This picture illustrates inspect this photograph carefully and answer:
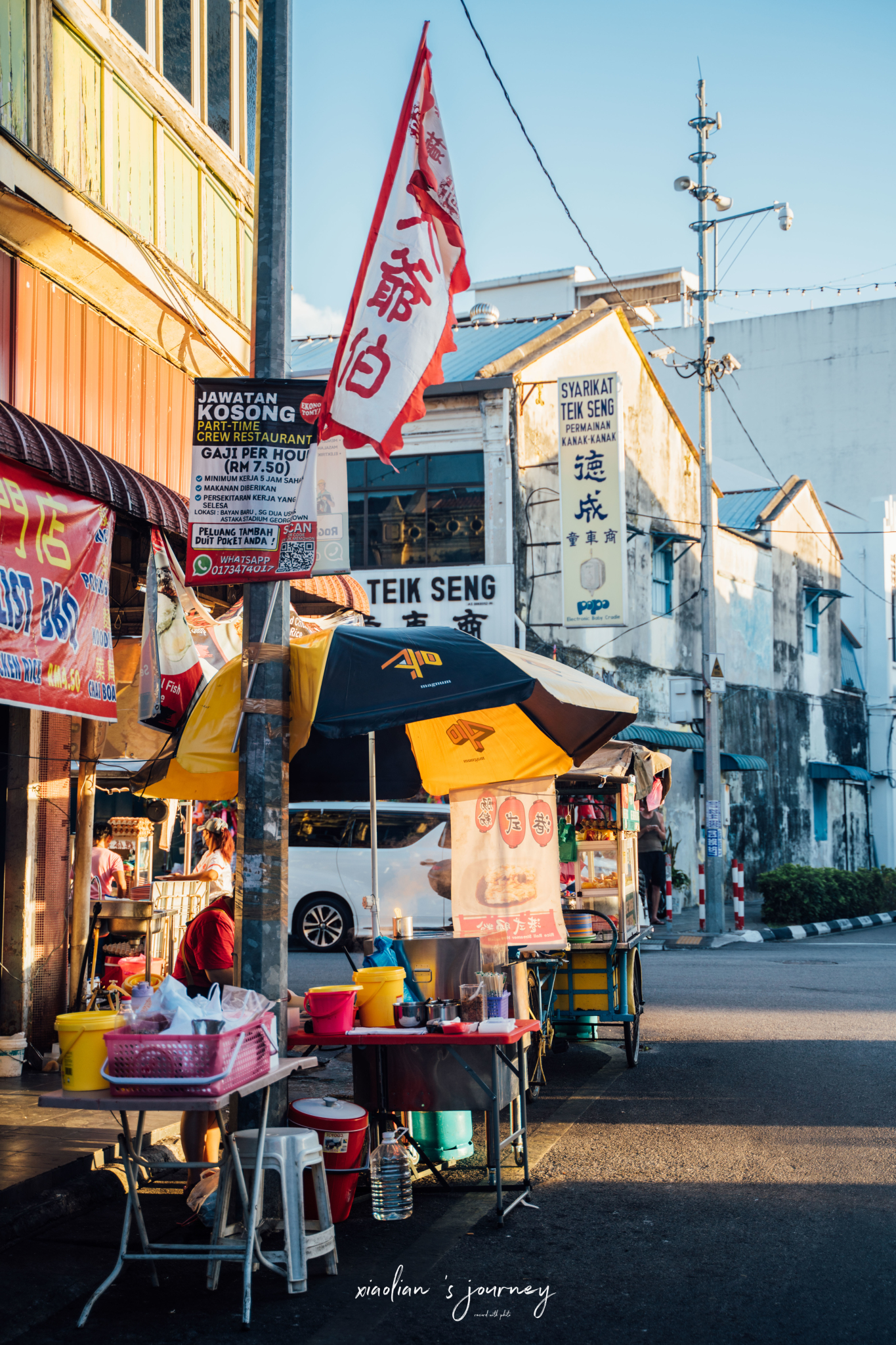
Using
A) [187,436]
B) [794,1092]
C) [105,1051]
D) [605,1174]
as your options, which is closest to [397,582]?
[187,436]

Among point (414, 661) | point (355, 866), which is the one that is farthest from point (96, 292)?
point (355, 866)

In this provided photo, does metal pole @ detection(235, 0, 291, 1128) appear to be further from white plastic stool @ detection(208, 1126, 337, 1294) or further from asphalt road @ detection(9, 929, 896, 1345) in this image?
asphalt road @ detection(9, 929, 896, 1345)

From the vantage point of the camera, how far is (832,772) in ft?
104

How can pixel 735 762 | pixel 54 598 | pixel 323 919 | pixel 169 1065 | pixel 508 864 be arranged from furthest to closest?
pixel 735 762 → pixel 323 919 → pixel 508 864 → pixel 54 598 → pixel 169 1065

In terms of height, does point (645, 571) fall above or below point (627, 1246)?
above

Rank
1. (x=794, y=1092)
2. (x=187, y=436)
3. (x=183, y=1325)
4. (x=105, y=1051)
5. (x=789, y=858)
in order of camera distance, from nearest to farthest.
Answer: (x=183, y=1325), (x=105, y=1051), (x=794, y=1092), (x=187, y=436), (x=789, y=858)

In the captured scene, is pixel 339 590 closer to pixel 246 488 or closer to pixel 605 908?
pixel 605 908

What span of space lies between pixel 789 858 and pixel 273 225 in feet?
84.9

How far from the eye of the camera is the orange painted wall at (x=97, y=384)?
8.38 m

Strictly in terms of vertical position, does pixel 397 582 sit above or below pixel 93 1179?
above

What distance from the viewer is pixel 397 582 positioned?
20.5 meters

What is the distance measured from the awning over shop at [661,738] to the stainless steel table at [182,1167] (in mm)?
15606

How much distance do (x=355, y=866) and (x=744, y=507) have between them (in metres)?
18.7

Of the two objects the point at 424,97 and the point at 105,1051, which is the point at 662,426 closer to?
the point at 424,97
